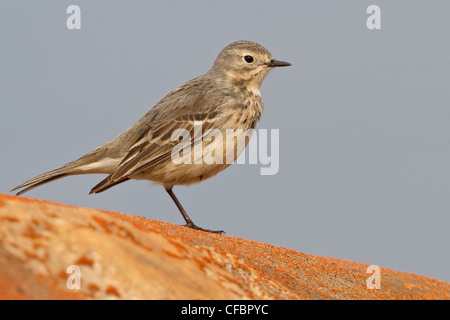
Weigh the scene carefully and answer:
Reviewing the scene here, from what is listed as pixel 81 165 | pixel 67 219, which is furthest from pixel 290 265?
pixel 81 165

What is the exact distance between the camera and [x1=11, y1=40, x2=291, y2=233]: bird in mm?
8445

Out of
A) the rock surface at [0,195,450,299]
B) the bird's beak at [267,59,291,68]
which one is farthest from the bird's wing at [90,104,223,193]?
the rock surface at [0,195,450,299]

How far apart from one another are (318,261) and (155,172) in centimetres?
259

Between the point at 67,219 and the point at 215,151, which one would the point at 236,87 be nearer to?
the point at 215,151

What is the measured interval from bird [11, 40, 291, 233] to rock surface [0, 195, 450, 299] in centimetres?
186

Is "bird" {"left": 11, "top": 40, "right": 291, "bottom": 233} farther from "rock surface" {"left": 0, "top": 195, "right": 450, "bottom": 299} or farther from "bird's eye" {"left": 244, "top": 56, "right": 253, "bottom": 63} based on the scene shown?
"rock surface" {"left": 0, "top": 195, "right": 450, "bottom": 299}

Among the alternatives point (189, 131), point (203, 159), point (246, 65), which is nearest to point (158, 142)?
point (189, 131)

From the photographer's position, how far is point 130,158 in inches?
343

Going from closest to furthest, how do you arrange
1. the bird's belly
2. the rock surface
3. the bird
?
the rock surface
the bird's belly
the bird

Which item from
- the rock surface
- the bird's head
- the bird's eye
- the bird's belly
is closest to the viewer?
the rock surface

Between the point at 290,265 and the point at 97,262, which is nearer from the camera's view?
the point at 97,262

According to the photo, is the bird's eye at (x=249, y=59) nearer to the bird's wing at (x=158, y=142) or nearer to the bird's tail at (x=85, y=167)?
the bird's wing at (x=158, y=142)

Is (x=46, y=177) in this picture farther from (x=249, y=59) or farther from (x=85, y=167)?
(x=249, y=59)

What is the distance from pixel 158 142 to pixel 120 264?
431 centimetres
